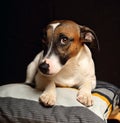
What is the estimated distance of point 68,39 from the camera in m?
1.42

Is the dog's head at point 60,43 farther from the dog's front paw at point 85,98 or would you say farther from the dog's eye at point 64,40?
the dog's front paw at point 85,98

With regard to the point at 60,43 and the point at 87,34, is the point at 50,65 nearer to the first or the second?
the point at 60,43

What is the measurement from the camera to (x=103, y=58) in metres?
2.04

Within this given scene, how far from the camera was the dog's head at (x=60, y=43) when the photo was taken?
131cm

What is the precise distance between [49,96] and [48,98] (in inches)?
0.5

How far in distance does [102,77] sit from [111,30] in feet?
1.07

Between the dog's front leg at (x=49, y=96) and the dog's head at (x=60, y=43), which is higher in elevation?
the dog's head at (x=60, y=43)

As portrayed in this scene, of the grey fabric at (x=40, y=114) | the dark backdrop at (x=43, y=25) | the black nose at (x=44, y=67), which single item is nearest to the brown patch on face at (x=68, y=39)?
the black nose at (x=44, y=67)

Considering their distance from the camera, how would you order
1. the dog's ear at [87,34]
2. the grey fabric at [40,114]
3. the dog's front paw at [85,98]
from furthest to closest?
the dog's ear at [87,34] → the dog's front paw at [85,98] → the grey fabric at [40,114]

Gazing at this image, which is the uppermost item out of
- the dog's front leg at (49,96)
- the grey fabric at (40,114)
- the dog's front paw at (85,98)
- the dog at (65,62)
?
the dog at (65,62)

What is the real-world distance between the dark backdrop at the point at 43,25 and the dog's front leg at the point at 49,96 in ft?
2.43

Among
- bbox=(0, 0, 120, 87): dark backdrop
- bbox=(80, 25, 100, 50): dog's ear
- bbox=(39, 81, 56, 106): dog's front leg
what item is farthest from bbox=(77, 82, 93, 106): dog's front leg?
bbox=(0, 0, 120, 87): dark backdrop

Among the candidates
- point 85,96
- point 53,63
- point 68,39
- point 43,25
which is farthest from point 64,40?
point 43,25

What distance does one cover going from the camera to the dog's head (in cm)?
131
